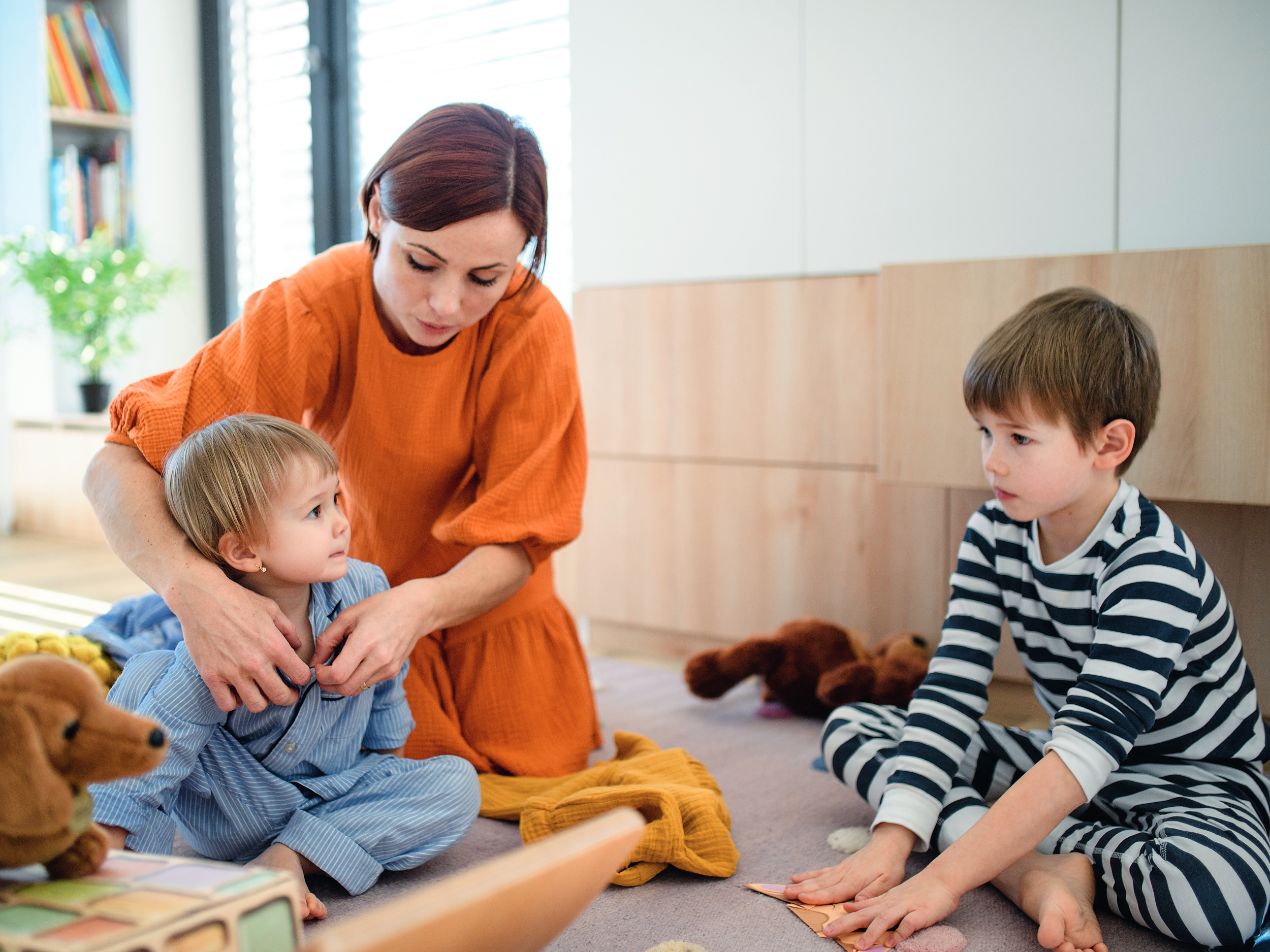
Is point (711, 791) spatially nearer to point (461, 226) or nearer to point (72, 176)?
point (461, 226)

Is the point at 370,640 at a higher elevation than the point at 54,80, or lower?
lower

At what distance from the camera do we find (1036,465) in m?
1.04

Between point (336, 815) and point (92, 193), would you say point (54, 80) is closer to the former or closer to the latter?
point (92, 193)

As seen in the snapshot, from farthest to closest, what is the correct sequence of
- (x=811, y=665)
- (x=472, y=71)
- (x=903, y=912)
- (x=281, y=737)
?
(x=472, y=71)
(x=811, y=665)
(x=281, y=737)
(x=903, y=912)

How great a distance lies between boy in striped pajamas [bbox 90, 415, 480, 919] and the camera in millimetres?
964

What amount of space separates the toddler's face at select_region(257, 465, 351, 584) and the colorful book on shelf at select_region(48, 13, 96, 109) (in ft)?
9.72

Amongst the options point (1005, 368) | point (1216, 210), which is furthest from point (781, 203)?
point (1005, 368)

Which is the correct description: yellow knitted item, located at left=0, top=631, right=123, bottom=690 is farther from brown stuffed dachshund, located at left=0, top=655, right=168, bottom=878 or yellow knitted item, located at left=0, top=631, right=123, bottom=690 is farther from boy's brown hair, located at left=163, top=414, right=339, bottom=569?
brown stuffed dachshund, located at left=0, top=655, right=168, bottom=878

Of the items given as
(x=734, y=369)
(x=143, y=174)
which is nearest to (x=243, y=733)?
(x=734, y=369)

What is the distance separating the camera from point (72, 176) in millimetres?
3260

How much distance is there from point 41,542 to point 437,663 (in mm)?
2488

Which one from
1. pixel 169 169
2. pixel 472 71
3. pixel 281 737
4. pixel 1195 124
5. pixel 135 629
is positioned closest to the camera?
pixel 281 737

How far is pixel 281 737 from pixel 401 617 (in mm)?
163

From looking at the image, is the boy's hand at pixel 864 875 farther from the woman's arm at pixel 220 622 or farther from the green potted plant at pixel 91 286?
the green potted plant at pixel 91 286
